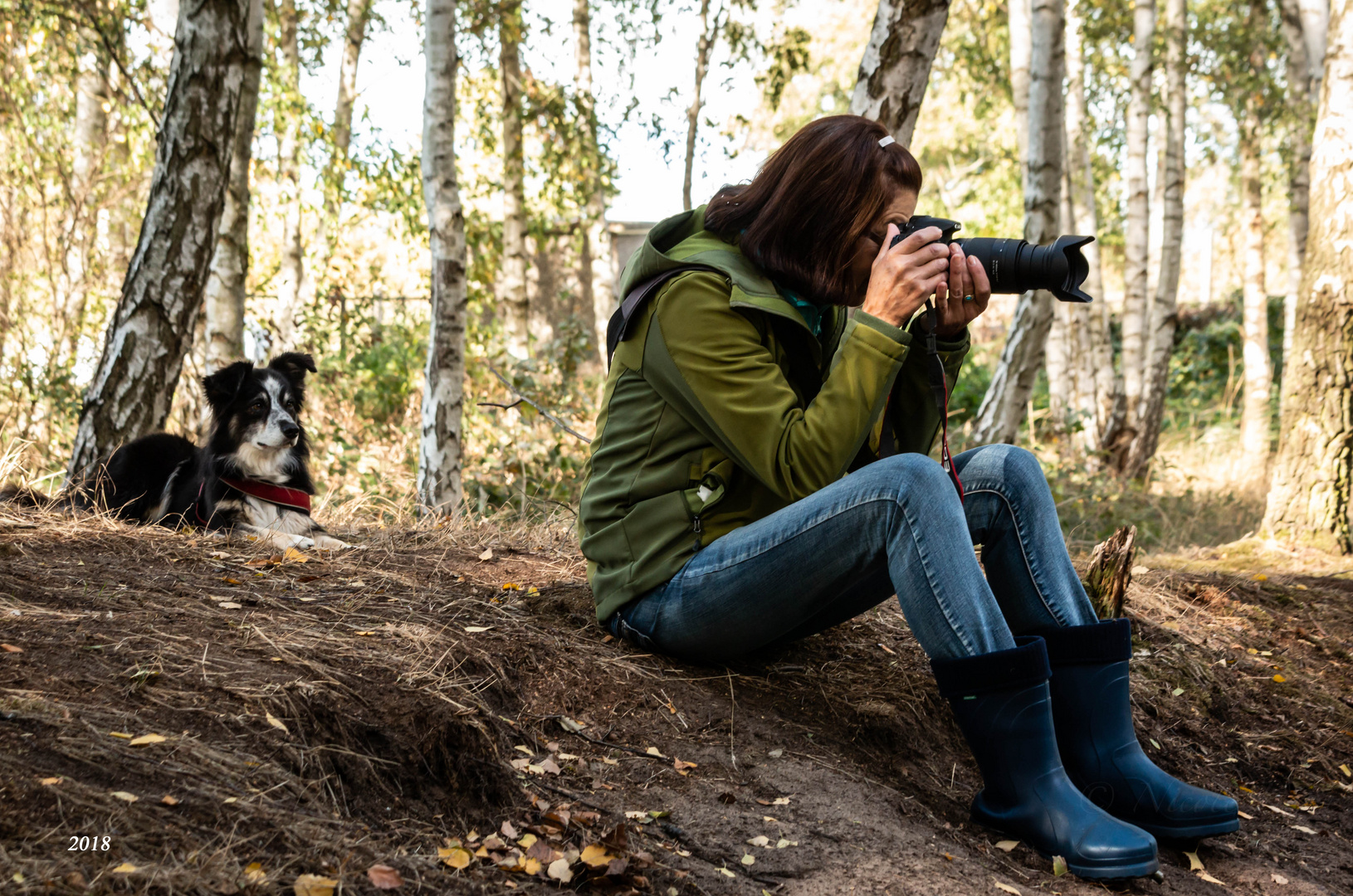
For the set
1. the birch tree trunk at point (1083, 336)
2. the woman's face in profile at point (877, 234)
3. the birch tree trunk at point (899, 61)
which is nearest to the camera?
the woman's face in profile at point (877, 234)

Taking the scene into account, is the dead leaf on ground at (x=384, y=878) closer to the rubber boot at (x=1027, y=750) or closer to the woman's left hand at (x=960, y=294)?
the rubber boot at (x=1027, y=750)

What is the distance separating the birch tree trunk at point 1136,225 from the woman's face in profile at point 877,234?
339 inches

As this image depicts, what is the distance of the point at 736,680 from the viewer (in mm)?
2631

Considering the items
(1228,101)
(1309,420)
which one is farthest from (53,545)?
(1228,101)

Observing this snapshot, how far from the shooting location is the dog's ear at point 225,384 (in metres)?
3.82

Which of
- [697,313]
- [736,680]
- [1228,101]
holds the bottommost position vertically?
[736,680]

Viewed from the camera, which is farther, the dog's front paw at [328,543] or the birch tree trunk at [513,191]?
the birch tree trunk at [513,191]

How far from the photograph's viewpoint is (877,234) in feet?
7.91

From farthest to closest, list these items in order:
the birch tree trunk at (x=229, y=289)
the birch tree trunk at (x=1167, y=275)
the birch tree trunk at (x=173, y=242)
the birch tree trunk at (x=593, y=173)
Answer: the birch tree trunk at (x=593, y=173) → the birch tree trunk at (x=1167, y=275) → the birch tree trunk at (x=229, y=289) → the birch tree trunk at (x=173, y=242)

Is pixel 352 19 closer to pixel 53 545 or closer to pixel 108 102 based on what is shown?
pixel 108 102

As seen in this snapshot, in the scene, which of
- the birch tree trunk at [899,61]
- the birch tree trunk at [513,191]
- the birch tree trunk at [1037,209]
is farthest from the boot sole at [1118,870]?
the birch tree trunk at [513,191]

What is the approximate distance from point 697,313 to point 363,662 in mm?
1084

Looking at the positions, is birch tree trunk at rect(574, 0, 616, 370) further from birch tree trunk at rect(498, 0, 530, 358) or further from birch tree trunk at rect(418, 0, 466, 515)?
birch tree trunk at rect(418, 0, 466, 515)

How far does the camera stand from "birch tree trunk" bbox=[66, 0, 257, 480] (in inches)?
172
